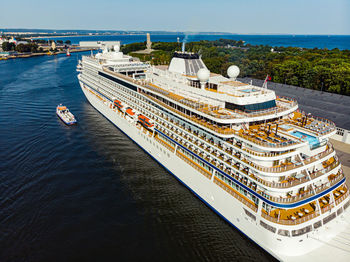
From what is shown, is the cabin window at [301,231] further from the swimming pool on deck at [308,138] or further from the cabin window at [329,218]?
the swimming pool on deck at [308,138]

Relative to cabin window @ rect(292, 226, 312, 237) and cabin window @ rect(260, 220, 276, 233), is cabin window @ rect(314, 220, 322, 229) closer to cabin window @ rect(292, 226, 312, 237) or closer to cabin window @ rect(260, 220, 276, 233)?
cabin window @ rect(292, 226, 312, 237)

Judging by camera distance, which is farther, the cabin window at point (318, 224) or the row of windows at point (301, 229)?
the cabin window at point (318, 224)

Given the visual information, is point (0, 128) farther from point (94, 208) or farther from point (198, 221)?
point (198, 221)

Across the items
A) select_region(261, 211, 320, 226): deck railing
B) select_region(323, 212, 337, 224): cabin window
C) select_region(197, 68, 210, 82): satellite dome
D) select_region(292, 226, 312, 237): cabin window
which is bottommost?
select_region(292, 226, 312, 237): cabin window

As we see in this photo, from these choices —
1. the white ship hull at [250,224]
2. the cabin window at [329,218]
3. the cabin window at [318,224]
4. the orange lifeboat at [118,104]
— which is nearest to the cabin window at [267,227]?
the white ship hull at [250,224]

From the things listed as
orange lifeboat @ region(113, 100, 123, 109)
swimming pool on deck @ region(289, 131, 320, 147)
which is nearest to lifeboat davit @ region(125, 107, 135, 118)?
orange lifeboat @ region(113, 100, 123, 109)
